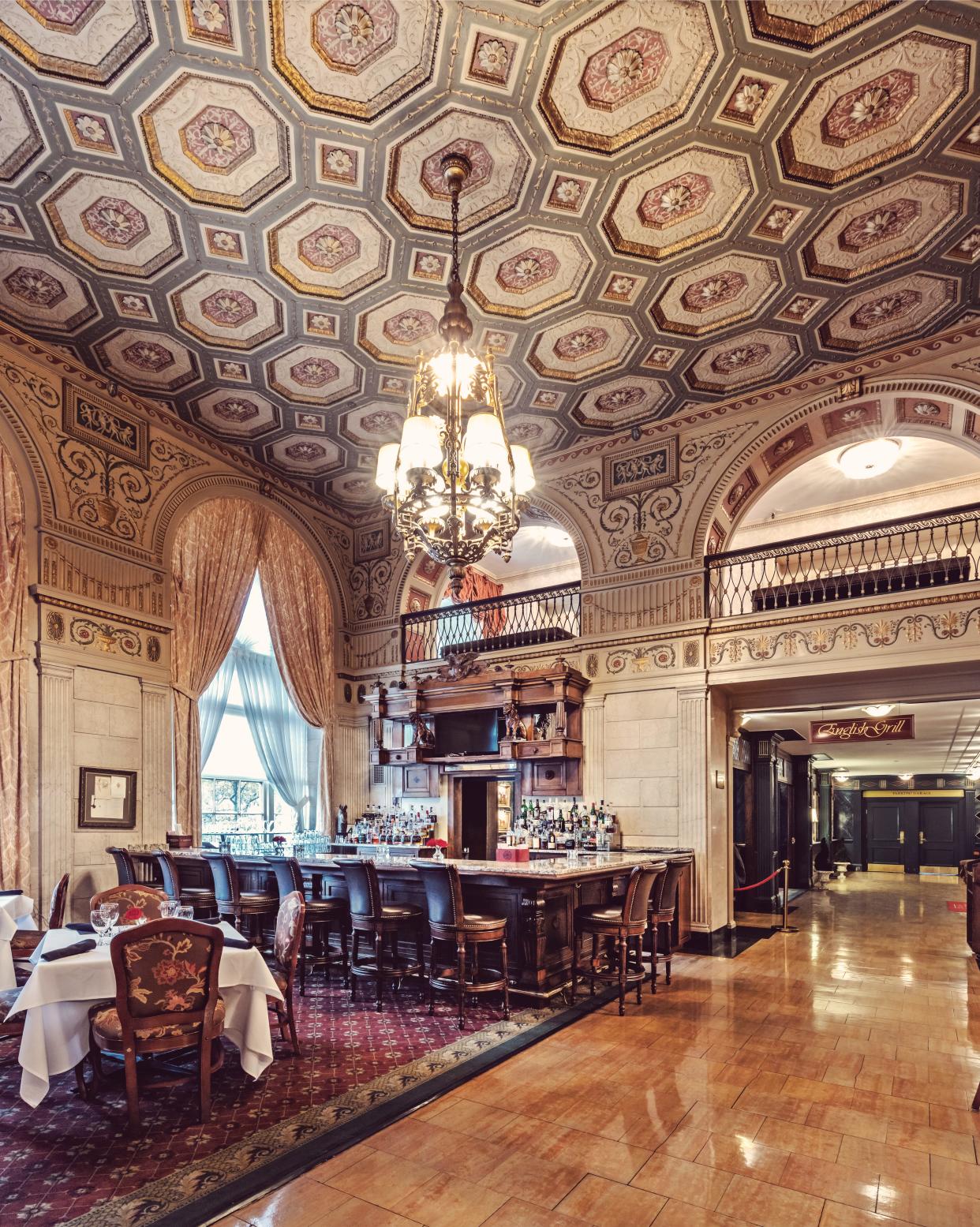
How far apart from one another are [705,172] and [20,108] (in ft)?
15.7

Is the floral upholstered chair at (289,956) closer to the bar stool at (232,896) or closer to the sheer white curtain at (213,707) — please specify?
the bar stool at (232,896)

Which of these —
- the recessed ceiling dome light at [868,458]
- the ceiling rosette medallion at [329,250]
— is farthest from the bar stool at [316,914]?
the recessed ceiling dome light at [868,458]

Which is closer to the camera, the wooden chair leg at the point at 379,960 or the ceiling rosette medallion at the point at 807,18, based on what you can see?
the ceiling rosette medallion at the point at 807,18

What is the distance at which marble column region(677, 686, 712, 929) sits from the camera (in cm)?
810

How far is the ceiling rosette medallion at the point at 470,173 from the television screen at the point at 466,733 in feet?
19.0

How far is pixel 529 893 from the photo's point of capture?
5559mm

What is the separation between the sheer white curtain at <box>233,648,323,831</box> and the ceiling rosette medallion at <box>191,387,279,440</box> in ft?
8.93

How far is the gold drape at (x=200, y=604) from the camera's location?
8570 millimetres

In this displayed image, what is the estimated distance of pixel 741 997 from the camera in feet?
19.7

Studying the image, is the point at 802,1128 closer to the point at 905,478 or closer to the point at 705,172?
the point at 705,172

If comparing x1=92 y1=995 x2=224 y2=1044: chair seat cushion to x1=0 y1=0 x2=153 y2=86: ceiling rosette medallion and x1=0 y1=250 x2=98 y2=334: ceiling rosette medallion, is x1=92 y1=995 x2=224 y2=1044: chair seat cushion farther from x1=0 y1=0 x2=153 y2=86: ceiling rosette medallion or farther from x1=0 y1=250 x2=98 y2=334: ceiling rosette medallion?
x1=0 y1=250 x2=98 y2=334: ceiling rosette medallion

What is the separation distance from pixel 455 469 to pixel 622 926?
3.45 metres

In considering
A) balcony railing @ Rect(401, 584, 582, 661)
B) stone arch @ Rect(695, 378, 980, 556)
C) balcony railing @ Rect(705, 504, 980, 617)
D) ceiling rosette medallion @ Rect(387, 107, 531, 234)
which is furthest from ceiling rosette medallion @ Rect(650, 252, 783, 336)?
balcony railing @ Rect(401, 584, 582, 661)

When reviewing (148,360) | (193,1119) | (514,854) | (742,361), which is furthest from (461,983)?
(148,360)
